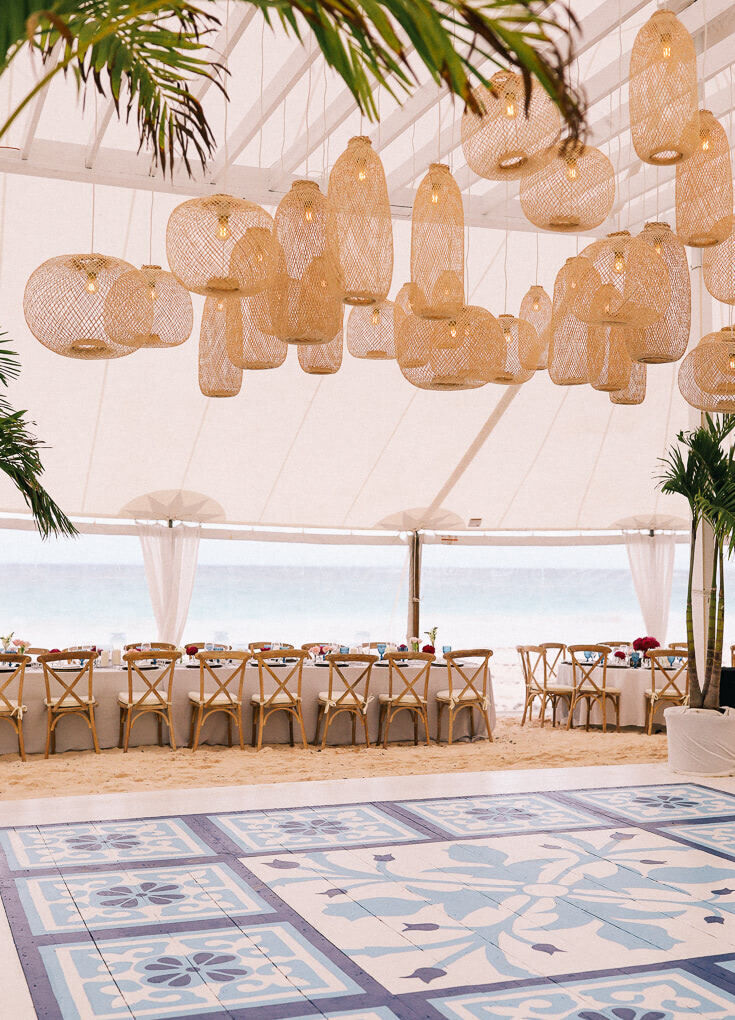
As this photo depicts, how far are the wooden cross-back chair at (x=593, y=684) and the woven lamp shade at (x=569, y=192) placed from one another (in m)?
6.62

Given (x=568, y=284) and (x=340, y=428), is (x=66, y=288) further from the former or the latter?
(x=340, y=428)

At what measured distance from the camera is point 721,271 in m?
4.66

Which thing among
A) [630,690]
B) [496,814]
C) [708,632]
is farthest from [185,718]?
[708,632]

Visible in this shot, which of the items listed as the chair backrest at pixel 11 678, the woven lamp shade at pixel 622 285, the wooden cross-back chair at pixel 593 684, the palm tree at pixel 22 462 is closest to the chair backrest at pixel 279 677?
the chair backrest at pixel 11 678

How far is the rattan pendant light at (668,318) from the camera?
432 cm

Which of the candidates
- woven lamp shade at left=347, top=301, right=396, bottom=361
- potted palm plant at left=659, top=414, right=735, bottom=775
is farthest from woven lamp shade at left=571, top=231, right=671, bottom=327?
potted palm plant at left=659, top=414, right=735, bottom=775

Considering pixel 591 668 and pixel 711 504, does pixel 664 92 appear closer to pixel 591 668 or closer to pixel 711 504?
pixel 711 504

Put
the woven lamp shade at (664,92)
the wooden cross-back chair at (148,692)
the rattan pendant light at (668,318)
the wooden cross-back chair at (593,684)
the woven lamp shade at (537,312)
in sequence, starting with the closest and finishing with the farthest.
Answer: the woven lamp shade at (664,92), the rattan pendant light at (668,318), the woven lamp shade at (537,312), the wooden cross-back chair at (148,692), the wooden cross-back chair at (593,684)

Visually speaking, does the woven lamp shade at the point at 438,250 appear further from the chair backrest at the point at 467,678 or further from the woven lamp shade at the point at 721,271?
the chair backrest at the point at 467,678

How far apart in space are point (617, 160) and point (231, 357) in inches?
198

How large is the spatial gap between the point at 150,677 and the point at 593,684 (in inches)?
168

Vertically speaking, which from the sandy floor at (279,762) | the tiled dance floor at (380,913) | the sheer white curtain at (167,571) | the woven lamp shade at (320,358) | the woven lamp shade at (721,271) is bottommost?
the sandy floor at (279,762)

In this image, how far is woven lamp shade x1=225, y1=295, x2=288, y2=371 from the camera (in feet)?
15.3

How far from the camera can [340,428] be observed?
11.5 m
